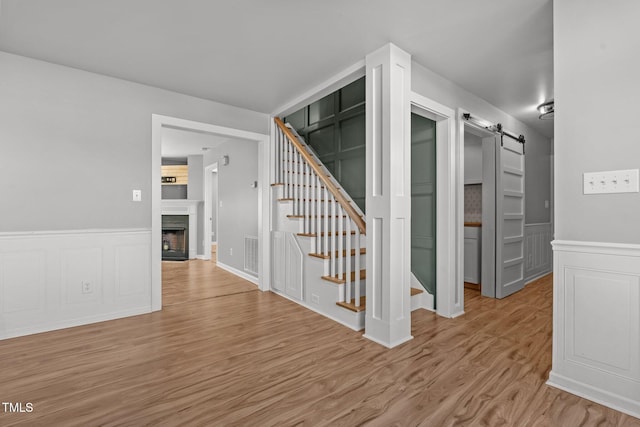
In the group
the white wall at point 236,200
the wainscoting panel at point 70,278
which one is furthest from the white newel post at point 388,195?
the white wall at point 236,200

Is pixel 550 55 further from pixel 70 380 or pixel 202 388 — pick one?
pixel 70 380

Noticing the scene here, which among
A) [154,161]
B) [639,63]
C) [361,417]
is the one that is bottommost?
[361,417]

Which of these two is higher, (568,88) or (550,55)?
(550,55)

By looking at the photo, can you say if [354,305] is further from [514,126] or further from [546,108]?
[514,126]

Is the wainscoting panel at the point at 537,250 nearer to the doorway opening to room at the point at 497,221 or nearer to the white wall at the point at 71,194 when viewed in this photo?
the doorway opening to room at the point at 497,221

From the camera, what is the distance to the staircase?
9.43 feet

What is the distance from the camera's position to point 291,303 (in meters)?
3.54

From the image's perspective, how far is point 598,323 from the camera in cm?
171

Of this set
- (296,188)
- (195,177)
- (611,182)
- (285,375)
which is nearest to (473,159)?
(296,188)

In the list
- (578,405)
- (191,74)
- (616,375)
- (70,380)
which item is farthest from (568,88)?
(70,380)

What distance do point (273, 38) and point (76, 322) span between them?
3038mm

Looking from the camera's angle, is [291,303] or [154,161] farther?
[291,303]

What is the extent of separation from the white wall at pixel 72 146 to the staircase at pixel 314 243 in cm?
142

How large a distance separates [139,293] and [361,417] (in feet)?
8.57
